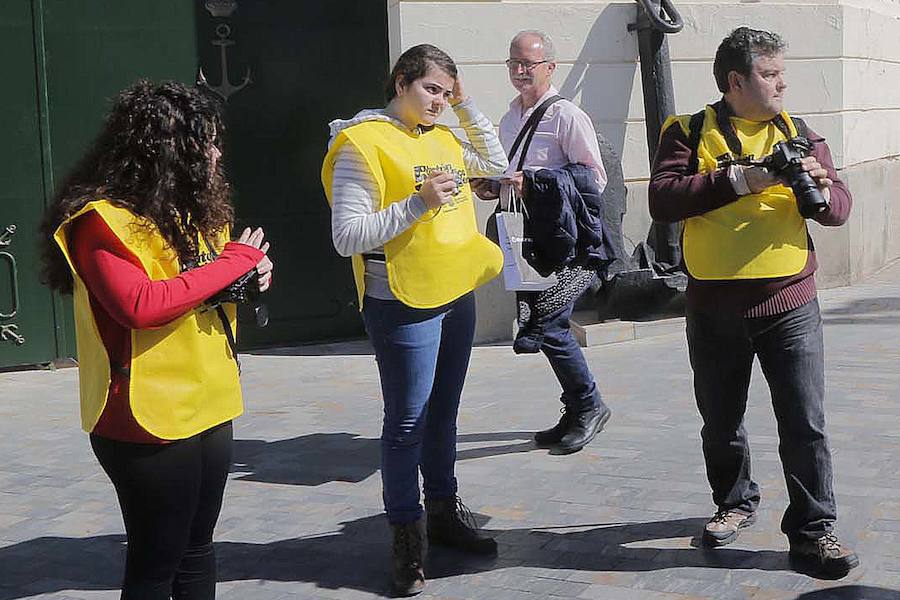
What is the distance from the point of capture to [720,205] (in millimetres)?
4242

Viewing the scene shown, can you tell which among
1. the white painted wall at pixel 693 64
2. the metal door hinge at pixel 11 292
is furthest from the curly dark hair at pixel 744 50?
the metal door hinge at pixel 11 292

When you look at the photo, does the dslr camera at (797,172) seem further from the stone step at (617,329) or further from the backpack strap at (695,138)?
the stone step at (617,329)

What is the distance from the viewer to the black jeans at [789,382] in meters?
4.28

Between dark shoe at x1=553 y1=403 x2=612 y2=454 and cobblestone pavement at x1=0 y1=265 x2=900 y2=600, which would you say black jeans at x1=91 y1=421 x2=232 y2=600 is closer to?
cobblestone pavement at x1=0 y1=265 x2=900 y2=600

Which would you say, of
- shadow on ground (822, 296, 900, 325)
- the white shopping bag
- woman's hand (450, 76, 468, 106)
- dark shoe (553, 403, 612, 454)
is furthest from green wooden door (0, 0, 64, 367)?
shadow on ground (822, 296, 900, 325)

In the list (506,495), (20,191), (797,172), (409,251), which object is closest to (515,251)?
(506,495)

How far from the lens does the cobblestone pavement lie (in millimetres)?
4434

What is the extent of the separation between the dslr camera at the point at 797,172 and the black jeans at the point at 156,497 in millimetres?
1932

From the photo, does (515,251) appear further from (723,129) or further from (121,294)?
(121,294)

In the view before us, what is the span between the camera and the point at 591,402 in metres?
6.18

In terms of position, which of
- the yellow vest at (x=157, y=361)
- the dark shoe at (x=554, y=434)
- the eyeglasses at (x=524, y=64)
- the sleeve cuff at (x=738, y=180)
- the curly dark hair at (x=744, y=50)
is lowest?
the dark shoe at (x=554, y=434)

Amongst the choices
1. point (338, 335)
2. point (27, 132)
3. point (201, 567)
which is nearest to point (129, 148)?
point (201, 567)

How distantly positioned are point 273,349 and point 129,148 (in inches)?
238

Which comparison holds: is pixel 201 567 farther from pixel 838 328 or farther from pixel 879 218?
pixel 879 218
